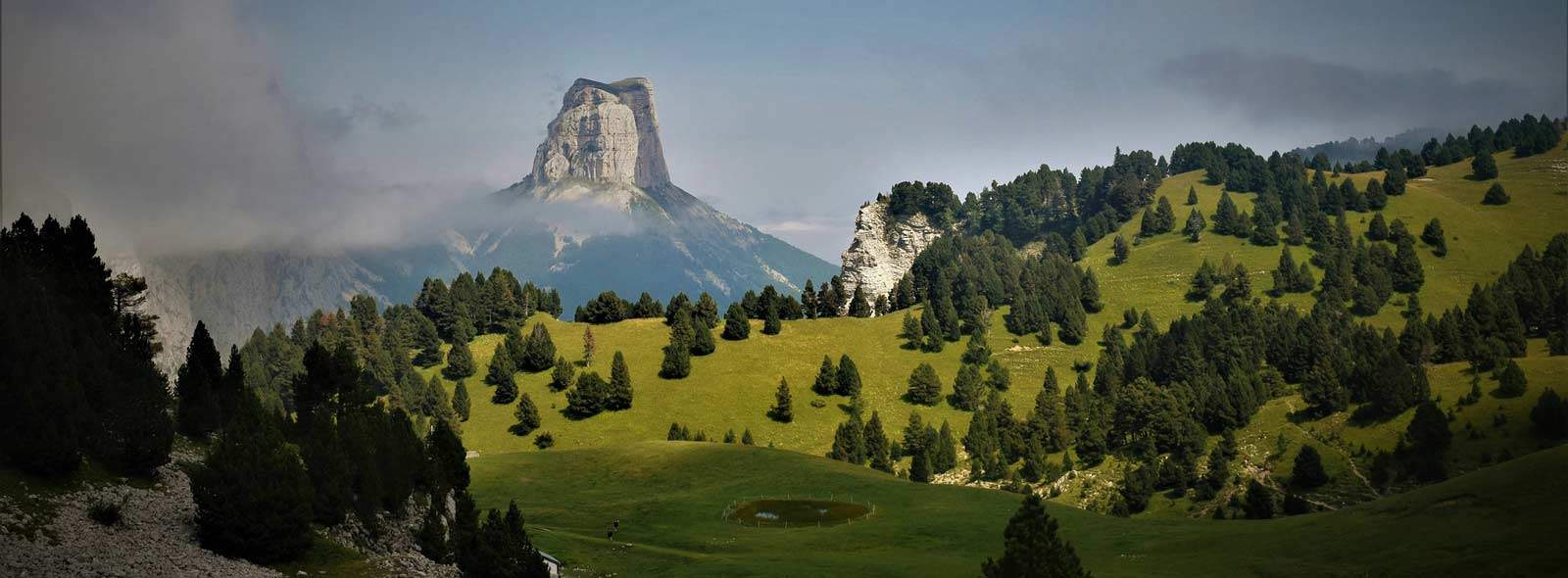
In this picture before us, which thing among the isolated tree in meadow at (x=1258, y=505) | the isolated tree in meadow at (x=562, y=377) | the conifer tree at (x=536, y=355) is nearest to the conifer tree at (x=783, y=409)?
the isolated tree in meadow at (x=562, y=377)

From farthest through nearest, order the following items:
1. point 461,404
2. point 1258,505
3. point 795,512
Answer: point 461,404 → point 1258,505 → point 795,512

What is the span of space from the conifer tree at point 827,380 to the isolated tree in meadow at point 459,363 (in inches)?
2536

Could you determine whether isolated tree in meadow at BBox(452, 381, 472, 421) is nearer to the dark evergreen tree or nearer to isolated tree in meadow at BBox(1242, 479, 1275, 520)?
the dark evergreen tree

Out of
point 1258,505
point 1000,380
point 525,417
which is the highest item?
point 525,417

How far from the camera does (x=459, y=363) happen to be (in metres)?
193

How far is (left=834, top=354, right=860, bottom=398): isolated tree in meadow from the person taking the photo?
186625mm

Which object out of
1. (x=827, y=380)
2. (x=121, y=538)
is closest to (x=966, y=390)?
(x=827, y=380)

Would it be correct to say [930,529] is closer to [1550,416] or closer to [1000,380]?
[1550,416]

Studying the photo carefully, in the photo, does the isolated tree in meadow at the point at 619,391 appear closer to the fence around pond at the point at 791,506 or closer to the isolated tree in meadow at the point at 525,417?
the isolated tree in meadow at the point at 525,417

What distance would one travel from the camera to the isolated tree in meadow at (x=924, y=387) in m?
187

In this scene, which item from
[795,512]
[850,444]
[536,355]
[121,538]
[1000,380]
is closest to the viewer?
[121,538]

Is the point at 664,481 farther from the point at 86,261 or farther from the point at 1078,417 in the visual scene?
the point at 1078,417

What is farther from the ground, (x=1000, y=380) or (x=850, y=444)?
(x=1000, y=380)

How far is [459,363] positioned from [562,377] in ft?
81.1
